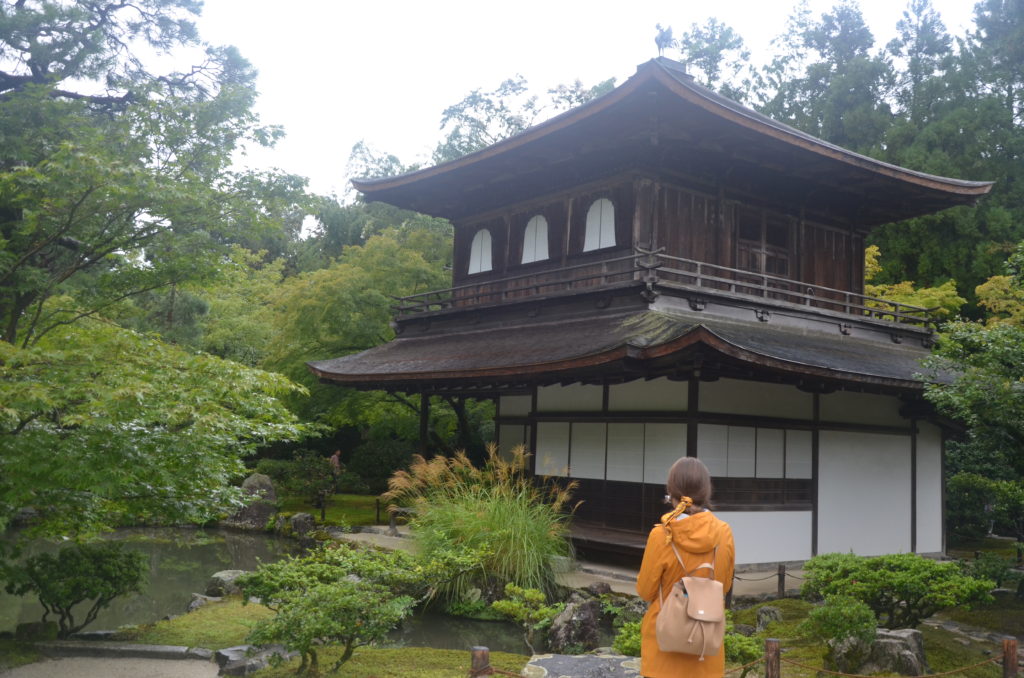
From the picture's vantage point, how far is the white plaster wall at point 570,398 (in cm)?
1273

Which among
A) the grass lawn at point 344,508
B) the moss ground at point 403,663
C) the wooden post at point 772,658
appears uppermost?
the wooden post at point 772,658

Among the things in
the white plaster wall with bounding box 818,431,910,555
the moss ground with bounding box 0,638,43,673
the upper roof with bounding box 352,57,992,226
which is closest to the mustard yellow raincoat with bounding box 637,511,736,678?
the moss ground with bounding box 0,638,43,673

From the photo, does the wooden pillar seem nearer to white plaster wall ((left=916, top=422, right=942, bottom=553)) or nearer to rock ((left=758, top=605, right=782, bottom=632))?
rock ((left=758, top=605, right=782, bottom=632))

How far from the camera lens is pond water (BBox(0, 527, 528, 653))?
30.1 feet

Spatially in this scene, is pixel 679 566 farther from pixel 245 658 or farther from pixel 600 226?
pixel 600 226

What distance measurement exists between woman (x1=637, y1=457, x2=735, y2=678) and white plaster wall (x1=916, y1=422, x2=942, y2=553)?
37.4ft

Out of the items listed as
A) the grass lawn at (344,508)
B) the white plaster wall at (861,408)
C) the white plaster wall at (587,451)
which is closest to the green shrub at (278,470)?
the grass lawn at (344,508)

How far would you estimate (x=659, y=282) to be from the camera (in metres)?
11.9

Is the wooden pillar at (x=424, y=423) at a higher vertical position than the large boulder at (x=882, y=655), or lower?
higher

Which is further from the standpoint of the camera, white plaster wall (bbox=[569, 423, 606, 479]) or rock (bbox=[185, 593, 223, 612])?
white plaster wall (bbox=[569, 423, 606, 479])

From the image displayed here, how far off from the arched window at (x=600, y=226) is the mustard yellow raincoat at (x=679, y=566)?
9.93 meters

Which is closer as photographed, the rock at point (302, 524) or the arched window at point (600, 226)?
the arched window at point (600, 226)

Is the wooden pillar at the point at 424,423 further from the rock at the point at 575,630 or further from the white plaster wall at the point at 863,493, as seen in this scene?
the rock at the point at 575,630

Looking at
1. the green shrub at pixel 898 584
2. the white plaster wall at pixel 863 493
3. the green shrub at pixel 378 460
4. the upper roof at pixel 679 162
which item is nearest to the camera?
the green shrub at pixel 898 584
